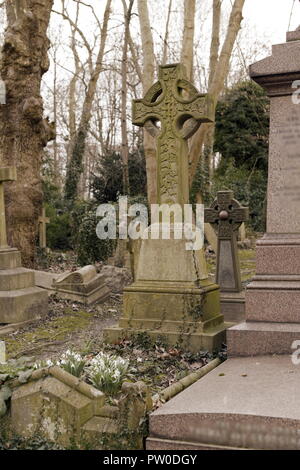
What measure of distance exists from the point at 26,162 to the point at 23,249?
73.0 inches

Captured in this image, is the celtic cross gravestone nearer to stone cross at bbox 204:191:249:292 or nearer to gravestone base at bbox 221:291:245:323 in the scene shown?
gravestone base at bbox 221:291:245:323

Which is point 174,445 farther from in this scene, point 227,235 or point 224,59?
point 224,59

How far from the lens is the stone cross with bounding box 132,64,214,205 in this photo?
695cm

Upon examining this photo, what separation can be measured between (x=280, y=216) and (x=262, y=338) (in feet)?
4.29

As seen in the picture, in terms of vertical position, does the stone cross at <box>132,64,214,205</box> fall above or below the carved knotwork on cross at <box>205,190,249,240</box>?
above

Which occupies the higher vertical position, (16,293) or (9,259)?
(9,259)

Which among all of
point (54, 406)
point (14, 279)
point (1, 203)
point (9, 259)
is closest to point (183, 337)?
point (54, 406)

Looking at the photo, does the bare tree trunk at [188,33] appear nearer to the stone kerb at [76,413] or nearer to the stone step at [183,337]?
the stone step at [183,337]

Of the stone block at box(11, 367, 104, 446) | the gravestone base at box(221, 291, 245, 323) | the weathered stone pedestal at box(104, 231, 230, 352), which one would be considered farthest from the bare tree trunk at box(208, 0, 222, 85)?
the stone block at box(11, 367, 104, 446)

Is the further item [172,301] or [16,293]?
[16,293]

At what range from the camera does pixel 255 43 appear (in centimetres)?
2714

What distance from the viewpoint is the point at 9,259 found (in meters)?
8.99

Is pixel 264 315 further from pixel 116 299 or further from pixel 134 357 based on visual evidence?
pixel 116 299

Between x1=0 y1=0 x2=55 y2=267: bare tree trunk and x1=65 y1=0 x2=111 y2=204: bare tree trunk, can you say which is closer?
x1=0 y1=0 x2=55 y2=267: bare tree trunk
